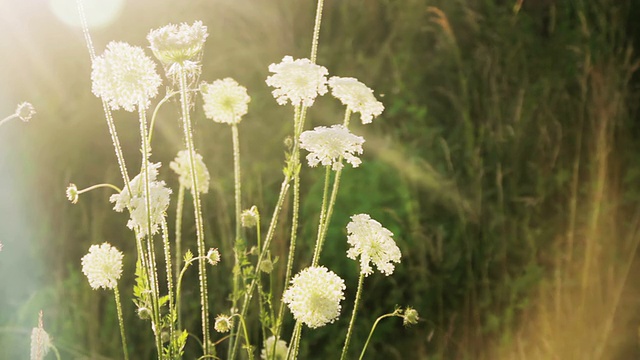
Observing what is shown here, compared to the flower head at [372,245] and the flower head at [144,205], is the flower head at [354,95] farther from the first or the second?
the flower head at [144,205]

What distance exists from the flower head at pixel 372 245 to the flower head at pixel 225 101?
313 millimetres

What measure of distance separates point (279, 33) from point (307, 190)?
0.46m

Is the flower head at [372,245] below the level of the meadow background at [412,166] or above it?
below

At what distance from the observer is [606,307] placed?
1701 millimetres

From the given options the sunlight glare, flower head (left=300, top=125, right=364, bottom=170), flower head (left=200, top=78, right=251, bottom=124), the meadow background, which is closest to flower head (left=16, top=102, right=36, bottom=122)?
flower head (left=200, top=78, right=251, bottom=124)

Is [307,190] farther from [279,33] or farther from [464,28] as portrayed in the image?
[464,28]

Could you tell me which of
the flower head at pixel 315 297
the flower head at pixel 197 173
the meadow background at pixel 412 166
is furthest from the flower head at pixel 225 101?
the meadow background at pixel 412 166

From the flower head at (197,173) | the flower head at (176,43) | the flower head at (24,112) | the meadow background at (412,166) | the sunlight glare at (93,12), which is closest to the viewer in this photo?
the flower head at (176,43)

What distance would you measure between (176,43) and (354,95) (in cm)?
30

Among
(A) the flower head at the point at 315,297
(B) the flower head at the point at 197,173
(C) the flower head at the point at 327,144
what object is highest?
(B) the flower head at the point at 197,173

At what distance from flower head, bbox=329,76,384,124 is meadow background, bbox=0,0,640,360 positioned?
0.70 m

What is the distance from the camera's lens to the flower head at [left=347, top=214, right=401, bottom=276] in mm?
980

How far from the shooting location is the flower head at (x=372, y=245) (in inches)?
38.6

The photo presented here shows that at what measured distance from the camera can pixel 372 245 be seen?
99 centimetres
